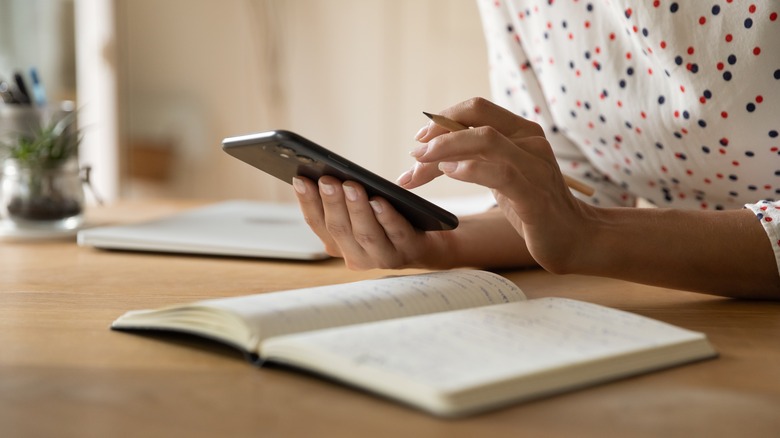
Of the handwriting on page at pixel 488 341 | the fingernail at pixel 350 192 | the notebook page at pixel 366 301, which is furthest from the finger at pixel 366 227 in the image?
the handwriting on page at pixel 488 341

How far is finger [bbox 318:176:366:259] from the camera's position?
0.87m

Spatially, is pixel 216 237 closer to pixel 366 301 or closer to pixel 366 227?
pixel 366 227

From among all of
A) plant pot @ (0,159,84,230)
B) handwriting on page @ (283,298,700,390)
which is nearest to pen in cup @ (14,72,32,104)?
plant pot @ (0,159,84,230)

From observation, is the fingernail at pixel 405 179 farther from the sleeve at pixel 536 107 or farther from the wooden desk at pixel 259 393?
the sleeve at pixel 536 107

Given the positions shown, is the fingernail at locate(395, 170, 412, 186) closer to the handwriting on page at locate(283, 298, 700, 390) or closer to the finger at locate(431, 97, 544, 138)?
the finger at locate(431, 97, 544, 138)

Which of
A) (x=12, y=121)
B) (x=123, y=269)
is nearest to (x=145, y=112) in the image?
(x=12, y=121)

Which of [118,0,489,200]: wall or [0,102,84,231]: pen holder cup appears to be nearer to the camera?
[0,102,84,231]: pen holder cup

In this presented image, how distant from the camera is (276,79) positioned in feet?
10.2

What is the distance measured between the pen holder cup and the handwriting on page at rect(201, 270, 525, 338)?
73cm

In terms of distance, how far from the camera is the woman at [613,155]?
81 cm

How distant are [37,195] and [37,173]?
3cm

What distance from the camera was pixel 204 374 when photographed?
58cm

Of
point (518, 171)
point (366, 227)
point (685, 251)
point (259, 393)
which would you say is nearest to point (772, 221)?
point (685, 251)

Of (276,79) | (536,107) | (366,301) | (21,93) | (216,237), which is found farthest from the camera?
(276,79)
